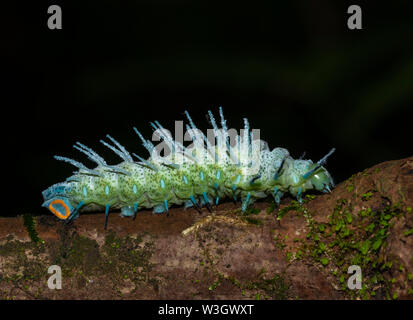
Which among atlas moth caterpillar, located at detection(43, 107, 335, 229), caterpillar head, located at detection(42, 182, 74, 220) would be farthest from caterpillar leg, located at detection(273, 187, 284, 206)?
caterpillar head, located at detection(42, 182, 74, 220)

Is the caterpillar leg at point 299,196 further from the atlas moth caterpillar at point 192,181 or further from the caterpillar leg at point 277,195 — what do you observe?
the caterpillar leg at point 277,195

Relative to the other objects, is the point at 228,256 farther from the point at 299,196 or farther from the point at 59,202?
the point at 59,202

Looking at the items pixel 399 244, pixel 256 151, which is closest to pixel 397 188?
pixel 399 244

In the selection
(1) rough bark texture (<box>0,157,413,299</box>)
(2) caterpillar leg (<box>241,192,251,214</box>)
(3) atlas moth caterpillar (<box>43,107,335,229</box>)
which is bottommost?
(1) rough bark texture (<box>0,157,413,299</box>)

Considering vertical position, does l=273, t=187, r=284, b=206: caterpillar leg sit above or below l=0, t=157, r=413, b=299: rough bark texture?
above

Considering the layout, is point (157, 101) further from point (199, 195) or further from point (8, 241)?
point (8, 241)

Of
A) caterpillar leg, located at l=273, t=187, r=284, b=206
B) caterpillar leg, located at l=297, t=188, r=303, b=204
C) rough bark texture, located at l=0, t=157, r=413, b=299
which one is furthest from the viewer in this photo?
caterpillar leg, located at l=273, t=187, r=284, b=206

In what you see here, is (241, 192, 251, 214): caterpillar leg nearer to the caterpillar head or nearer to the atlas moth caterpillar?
the atlas moth caterpillar
